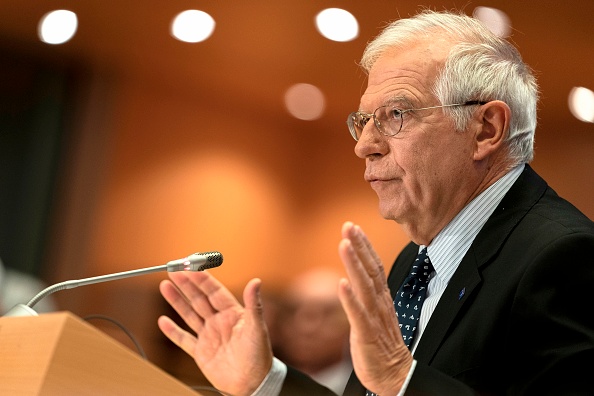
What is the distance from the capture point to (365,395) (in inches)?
76.4

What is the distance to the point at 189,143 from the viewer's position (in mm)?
6492

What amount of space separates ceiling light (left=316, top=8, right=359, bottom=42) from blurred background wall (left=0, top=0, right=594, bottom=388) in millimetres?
49

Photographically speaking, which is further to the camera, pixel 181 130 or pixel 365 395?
pixel 181 130

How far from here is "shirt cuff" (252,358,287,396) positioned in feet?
5.84

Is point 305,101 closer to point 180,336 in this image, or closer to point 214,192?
point 214,192

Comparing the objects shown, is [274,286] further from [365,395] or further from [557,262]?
[557,262]

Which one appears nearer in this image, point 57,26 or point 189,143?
point 57,26

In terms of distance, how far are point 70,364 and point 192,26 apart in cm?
465

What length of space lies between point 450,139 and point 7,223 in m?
4.45

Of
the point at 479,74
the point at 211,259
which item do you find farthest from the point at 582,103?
the point at 211,259

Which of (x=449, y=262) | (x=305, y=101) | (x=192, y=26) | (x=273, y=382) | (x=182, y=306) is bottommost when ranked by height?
(x=305, y=101)

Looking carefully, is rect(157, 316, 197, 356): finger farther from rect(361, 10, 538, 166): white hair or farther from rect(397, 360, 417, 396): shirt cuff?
rect(361, 10, 538, 166): white hair

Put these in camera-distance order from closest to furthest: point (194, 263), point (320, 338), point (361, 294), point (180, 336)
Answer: point (361, 294), point (194, 263), point (180, 336), point (320, 338)

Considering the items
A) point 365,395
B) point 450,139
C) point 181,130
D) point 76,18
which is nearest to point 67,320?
point 365,395
